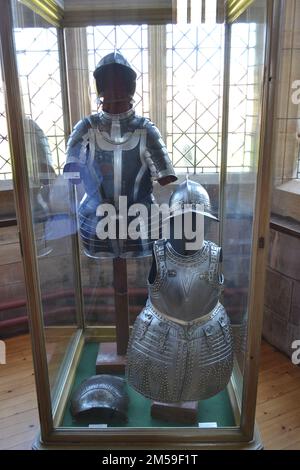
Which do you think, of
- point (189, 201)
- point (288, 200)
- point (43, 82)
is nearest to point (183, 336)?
point (189, 201)

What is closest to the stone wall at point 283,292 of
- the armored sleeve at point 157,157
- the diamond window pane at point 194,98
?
the diamond window pane at point 194,98

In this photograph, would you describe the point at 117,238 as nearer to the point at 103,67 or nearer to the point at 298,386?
the point at 103,67

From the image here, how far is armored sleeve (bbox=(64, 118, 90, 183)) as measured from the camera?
1.80 meters

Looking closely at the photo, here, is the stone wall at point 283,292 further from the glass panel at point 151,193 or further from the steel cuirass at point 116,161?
the steel cuirass at point 116,161

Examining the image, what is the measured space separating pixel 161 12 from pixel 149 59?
0.21m

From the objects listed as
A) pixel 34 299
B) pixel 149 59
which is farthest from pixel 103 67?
pixel 34 299

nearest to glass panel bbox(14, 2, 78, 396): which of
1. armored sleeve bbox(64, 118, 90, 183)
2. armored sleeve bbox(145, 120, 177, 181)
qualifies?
armored sleeve bbox(64, 118, 90, 183)

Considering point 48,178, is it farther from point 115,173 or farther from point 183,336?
point 183,336

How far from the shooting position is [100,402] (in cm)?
187

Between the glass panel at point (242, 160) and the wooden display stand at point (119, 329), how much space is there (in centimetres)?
50

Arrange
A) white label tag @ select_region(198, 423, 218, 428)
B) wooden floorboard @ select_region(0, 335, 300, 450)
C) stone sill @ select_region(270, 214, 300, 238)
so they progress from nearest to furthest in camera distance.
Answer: white label tag @ select_region(198, 423, 218, 428)
wooden floorboard @ select_region(0, 335, 300, 450)
stone sill @ select_region(270, 214, 300, 238)

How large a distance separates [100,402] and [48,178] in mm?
995

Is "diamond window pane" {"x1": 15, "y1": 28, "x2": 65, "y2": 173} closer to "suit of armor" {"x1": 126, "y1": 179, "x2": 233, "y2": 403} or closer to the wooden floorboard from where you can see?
"suit of armor" {"x1": 126, "y1": 179, "x2": 233, "y2": 403}

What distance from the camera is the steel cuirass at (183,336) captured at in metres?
1.66
